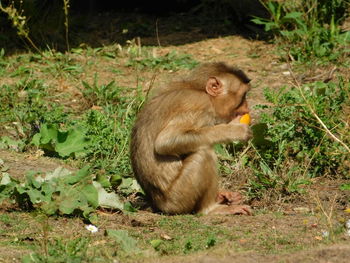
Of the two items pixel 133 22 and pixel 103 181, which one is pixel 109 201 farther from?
pixel 133 22

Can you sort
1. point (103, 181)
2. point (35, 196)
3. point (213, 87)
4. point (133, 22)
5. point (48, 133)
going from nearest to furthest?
point (35, 196), point (103, 181), point (213, 87), point (48, 133), point (133, 22)

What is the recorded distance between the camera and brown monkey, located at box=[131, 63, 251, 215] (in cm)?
755

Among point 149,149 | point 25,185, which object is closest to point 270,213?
point 149,149

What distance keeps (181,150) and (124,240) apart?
4.85 ft

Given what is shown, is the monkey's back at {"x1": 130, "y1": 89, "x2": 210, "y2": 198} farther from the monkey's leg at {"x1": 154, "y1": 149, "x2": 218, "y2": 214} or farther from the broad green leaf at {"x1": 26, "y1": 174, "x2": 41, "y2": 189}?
the broad green leaf at {"x1": 26, "y1": 174, "x2": 41, "y2": 189}

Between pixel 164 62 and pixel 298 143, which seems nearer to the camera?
pixel 298 143

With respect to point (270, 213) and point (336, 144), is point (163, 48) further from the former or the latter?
point (270, 213)

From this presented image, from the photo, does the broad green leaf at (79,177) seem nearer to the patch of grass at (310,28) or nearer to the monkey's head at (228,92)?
the monkey's head at (228,92)

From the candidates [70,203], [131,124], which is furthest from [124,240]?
[131,124]

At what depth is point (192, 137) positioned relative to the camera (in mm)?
7527

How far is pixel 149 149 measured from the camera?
7582mm

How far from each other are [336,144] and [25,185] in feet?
11.6

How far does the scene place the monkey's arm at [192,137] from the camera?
7.47m

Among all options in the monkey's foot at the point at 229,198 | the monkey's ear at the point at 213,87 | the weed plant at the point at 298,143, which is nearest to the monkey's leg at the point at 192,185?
the monkey's foot at the point at 229,198
